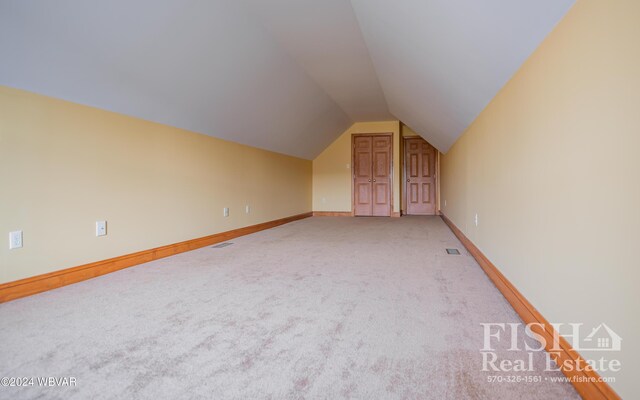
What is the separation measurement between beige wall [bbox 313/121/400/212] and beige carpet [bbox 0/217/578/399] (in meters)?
5.06

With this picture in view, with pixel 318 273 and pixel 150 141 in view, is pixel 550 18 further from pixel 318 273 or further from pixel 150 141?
pixel 150 141

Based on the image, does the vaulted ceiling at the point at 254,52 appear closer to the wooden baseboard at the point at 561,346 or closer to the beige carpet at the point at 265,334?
the wooden baseboard at the point at 561,346

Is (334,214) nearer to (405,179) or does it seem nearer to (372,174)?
(372,174)

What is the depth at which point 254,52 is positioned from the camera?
11.1 feet

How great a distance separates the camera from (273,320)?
1.74 meters

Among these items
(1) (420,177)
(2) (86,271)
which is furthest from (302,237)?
(1) (420,177)

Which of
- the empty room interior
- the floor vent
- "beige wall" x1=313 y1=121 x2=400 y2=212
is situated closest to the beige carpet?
the empty room interior

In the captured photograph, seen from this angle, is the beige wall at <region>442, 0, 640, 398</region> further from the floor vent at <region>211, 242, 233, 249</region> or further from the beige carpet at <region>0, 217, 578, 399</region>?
the floor vent at <region>211, 242, 233, 249</region>

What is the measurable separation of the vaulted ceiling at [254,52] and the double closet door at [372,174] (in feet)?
9.50

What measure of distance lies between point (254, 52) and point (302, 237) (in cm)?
244

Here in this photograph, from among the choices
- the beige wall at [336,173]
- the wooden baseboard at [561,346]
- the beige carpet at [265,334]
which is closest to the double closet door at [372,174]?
the beige wall at [336,173]

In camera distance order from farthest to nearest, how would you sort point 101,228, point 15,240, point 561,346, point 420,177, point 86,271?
1. point 420,177
2. point 101,228
3. point 86,271
4. point 15,240
5. point 561,346

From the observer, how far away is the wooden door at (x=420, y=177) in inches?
323

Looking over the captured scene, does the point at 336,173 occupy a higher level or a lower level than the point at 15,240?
higher
